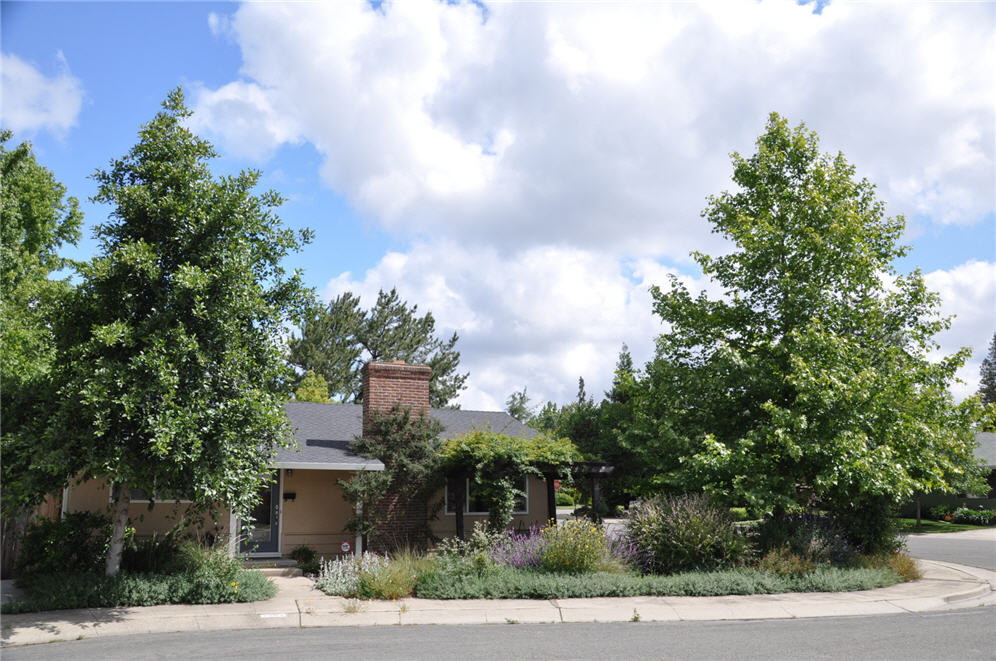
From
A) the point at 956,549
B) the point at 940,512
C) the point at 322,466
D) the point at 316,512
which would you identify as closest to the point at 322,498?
the point at 316,512

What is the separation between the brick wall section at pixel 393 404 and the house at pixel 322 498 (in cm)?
3

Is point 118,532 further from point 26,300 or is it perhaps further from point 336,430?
point 26,300

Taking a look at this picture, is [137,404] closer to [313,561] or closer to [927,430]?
[313,561]

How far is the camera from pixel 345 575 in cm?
1311

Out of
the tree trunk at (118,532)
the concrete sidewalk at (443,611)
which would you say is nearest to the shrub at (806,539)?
the concrete sidewalk at (443,611)

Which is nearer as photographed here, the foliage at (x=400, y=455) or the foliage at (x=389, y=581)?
the foliage at (x=389, y=581)

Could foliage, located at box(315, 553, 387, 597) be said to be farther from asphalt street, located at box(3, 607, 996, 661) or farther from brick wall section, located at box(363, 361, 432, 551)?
brick wall section, located at box(363, 361, 432, 551)

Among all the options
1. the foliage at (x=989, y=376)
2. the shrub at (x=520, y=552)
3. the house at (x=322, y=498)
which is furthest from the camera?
the foliage at (x=989, y=376)

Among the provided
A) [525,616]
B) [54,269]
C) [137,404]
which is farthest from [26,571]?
[54,269]

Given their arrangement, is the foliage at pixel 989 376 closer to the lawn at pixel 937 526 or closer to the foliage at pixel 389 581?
the lawn at pixel 937 526

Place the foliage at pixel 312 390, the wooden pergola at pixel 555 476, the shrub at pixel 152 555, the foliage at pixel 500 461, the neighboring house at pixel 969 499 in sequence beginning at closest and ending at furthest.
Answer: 1. the shrub at pixel 152 555
2. the foliage at pixel 500 461
3. the wooden pergola at pixel 555 476
4. the neighboring house at pixel 969 499
5. the foliage at pixel 312 390

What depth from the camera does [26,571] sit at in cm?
1219

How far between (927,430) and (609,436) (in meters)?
18.7

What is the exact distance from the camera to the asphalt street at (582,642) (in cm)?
842
